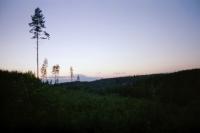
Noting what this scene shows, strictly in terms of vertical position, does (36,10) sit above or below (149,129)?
above

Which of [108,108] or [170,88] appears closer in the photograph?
[108,108]

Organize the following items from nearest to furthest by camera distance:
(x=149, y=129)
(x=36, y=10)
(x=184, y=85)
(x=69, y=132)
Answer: (x=69, y=132)
(x=149, y=129)
(x=184, y=85)
(x=36, y=10)

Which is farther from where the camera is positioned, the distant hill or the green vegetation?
the distant hill

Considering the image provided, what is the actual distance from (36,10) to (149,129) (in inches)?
1671

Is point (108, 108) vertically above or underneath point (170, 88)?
underneath

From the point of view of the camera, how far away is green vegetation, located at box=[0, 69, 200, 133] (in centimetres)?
1536

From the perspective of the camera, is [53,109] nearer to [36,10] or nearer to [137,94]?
[137,94]

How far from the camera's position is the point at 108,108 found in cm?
2431

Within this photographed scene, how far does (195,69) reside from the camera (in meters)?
37.7

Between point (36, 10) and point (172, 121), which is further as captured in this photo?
point (36, 10)

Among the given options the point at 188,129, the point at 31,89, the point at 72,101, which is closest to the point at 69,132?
the point at 188,129

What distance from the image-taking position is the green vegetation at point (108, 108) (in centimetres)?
1536

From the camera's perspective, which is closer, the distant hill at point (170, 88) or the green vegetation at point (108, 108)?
the green vegetation at point (108, 108)

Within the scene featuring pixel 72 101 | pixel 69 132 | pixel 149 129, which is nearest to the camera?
pixel 69 132
